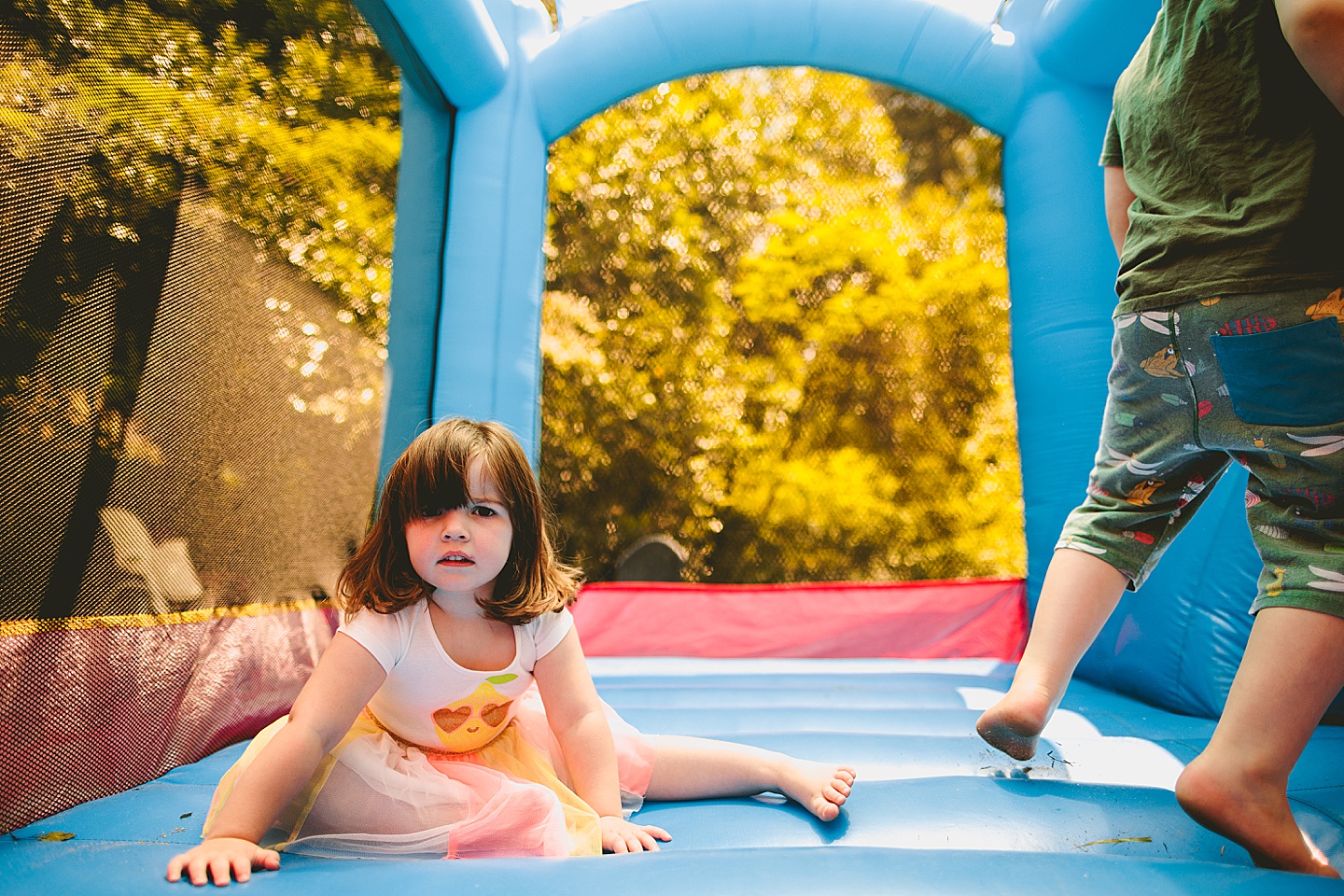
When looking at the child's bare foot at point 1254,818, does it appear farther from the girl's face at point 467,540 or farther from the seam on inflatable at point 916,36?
the seam on inflatable at point 916,36

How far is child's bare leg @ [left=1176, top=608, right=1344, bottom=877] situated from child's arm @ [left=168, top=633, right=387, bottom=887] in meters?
0.78

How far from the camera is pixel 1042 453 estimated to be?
6.67 ft

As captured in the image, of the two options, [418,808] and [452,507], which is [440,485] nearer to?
[452,507]

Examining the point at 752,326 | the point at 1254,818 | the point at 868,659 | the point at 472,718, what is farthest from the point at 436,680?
the point at 752,326

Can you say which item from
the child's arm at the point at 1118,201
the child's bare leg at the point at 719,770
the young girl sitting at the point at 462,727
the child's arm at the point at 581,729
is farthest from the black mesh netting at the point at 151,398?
the child's arm at the point at 1118,201

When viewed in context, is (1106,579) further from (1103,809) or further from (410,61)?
(410,61)

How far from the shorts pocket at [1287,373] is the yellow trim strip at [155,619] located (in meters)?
1.32

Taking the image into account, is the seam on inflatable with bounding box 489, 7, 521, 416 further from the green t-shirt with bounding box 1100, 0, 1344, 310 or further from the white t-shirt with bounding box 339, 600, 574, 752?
the green t-shirt with bounding box 1100, 0, 1344, 310

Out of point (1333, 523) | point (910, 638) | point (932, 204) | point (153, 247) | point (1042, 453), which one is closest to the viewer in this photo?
point (1333, 523)

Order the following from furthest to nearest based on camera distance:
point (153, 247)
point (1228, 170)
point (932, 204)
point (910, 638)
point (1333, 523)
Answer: point (932, 204), point (910, 638), point (153, 247), point (1228, 170), point (1333, 523)

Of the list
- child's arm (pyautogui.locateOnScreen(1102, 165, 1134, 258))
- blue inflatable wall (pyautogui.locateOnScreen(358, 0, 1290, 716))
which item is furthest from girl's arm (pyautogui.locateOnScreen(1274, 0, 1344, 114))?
blue inflatable wall (pyautogui.locateOnScreen(358, 0, 1290, 716))

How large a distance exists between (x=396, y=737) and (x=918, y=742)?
71cm

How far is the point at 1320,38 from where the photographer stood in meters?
0.78

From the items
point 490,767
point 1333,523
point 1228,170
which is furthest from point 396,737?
point 1228,170
